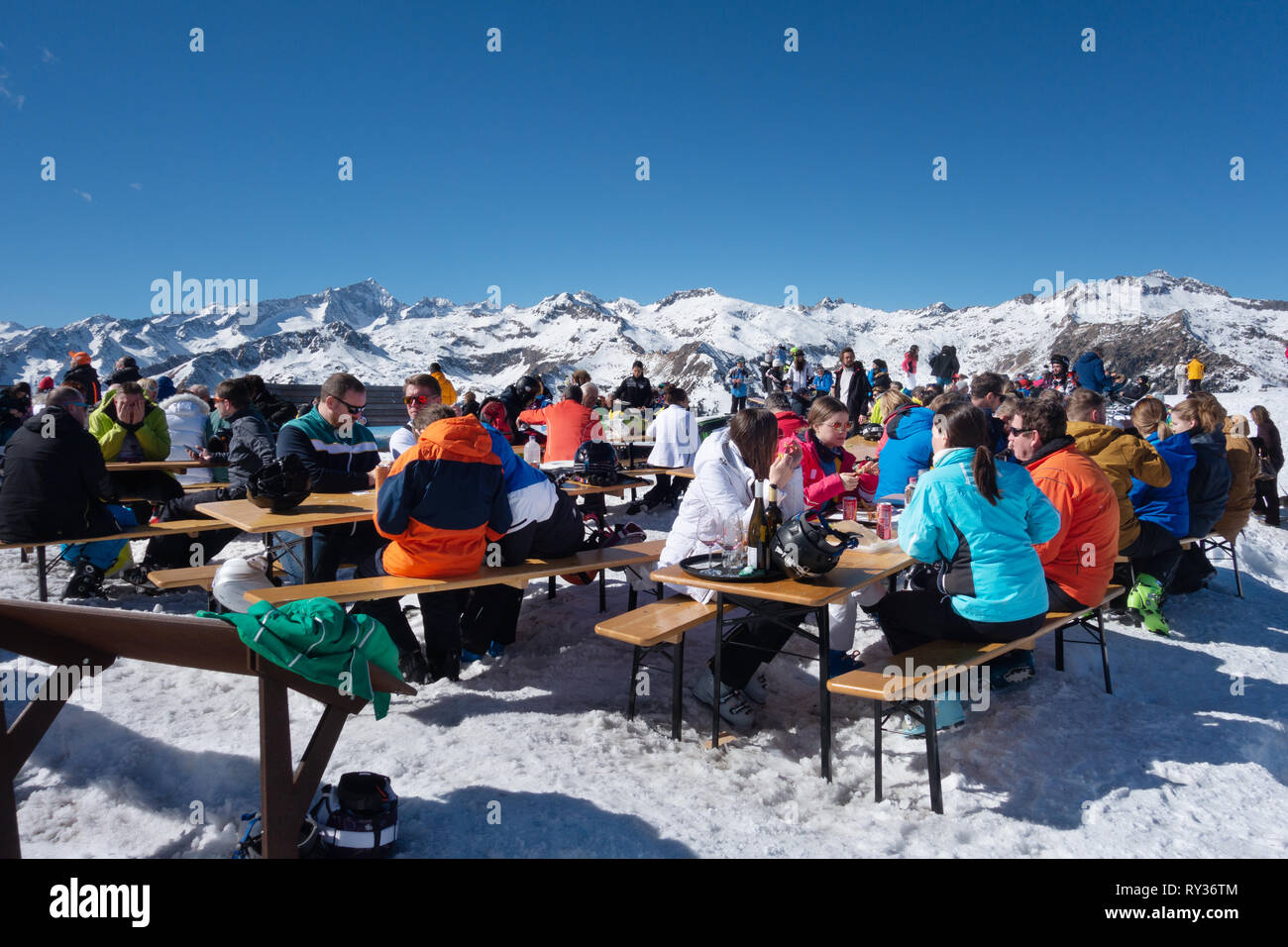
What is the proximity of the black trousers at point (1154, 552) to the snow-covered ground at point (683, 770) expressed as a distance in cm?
110

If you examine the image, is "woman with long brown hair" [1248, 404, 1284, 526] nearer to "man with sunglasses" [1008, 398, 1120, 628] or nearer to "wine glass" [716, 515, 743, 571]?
"man with sunglasses" [1008, 398, 1120, 628]

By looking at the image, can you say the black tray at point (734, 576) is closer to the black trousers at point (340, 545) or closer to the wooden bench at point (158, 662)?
the wooden bench at point (158, 662)

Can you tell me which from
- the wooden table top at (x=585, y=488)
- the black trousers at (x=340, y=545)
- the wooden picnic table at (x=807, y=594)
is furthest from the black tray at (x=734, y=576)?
the wooden table top at (x=585, y=488)

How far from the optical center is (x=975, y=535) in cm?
355

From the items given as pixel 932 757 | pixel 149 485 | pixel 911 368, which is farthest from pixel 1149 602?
pixel 911 368

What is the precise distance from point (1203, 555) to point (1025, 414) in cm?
362

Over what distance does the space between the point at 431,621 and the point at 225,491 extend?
3.04 meters

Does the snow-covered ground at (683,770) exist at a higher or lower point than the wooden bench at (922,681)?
lower

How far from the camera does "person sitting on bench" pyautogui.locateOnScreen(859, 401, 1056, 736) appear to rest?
11.6 feet

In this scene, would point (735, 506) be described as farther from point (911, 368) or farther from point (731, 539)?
point (911, 368)

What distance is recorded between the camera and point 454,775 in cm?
334

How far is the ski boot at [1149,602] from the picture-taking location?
18.2 ft

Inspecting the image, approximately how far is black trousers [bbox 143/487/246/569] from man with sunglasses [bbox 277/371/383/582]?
1.17 metres

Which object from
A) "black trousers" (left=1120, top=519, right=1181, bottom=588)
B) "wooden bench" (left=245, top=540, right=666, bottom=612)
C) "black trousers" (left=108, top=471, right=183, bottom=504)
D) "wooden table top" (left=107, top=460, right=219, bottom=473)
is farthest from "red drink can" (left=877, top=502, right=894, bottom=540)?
"wooden table top" (left=107, top=460, right=219, bottom=473)
